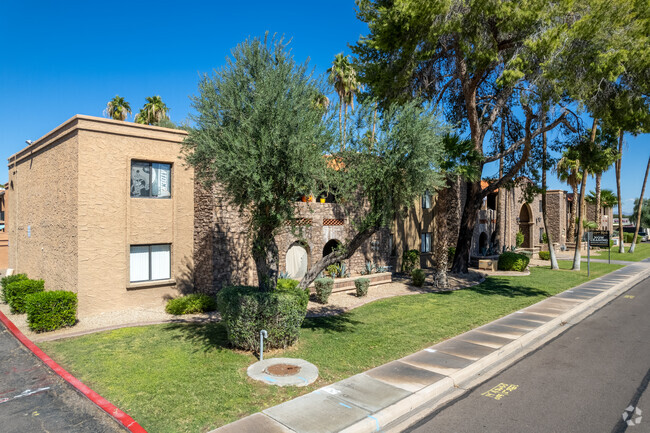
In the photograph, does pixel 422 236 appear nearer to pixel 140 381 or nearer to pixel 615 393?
pixel 615 393

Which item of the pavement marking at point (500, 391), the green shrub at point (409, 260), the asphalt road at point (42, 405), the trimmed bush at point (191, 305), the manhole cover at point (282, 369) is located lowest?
the pavement marking at point (500, 391)

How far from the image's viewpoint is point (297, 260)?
62.3 feet

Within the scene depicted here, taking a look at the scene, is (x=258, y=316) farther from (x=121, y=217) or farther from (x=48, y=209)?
(x=48, y=209)

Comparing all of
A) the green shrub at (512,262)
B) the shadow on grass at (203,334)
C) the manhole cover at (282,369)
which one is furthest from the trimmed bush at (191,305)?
the green shrub at (512,262)

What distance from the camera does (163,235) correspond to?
51.0ft

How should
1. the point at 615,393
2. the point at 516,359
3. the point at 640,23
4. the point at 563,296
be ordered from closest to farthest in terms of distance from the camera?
the point at 615,393, the point at 516,359, the point at 640,23, the point at 563,296

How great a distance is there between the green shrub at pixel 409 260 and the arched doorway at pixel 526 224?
81.6 feet

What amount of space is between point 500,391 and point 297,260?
12111 mm

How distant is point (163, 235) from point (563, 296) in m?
17.7

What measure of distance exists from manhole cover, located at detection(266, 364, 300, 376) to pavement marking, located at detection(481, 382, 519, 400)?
3860 mm

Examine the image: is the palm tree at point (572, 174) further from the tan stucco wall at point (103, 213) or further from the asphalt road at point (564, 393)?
the tan stucco wall at point (103, 213)

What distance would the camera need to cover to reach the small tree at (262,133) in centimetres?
848

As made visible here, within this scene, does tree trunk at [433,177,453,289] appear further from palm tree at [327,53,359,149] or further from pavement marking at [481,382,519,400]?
palm tree at [327,53,359,149]

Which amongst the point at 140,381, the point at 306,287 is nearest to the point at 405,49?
the point at 306,287
